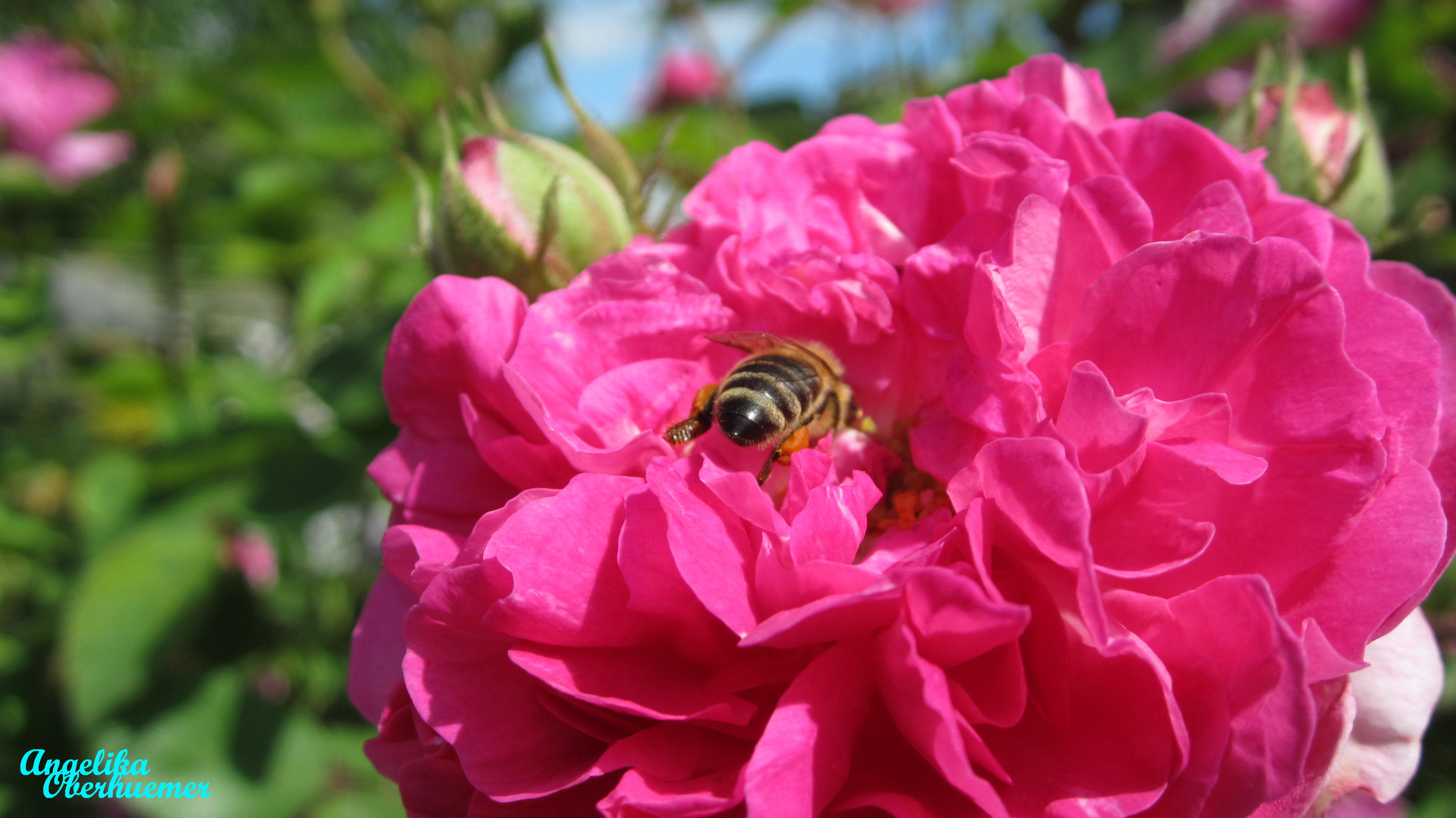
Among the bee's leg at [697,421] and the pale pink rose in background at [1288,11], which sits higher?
the pale pink rose in background at [1288,11]

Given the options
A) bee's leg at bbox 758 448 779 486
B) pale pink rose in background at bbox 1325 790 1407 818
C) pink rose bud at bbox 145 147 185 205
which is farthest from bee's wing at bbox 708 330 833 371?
pale pink rose in background at bbox 1325 790 1407 818

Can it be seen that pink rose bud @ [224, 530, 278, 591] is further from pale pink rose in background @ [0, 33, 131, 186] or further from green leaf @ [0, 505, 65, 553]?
pale pink rose in background @ [0, 33, 131, 186]

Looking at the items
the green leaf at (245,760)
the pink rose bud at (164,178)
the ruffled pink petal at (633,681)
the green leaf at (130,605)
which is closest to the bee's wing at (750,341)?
the ruffled pink petal at (633,681)

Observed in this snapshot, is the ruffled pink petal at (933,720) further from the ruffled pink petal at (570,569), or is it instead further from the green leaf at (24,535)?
the green leaf at (24,535)

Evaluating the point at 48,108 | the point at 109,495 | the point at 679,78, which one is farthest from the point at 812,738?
the point at 679,78

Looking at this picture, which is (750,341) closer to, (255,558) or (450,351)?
(450,351)

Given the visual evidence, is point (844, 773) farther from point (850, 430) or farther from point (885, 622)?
point (850, 430)
